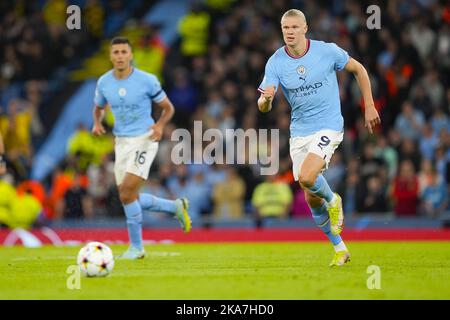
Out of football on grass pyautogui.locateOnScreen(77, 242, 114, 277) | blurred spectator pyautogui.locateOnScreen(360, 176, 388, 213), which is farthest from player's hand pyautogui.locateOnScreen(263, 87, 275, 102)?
blurred spectator pyautogui.locateOnScreen(360, 176, 388, 213)

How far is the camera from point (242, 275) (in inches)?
416

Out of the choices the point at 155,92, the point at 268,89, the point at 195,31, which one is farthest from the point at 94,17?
the point at 268,89

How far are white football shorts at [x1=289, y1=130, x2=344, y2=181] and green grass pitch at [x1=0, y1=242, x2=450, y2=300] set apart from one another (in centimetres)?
121

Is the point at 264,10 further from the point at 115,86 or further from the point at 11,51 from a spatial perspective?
the point at 115,86

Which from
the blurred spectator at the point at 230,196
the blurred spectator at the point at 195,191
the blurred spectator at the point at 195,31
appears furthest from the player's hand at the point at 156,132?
the blurred spectator at the point at 195,31

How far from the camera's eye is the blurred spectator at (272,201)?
19.2 metres

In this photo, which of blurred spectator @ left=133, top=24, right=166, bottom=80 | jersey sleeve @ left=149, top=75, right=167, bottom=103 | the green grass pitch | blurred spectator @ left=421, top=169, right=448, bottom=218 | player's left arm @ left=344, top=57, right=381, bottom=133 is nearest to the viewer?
the green grass pitch

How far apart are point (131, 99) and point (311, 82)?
9.40 feet

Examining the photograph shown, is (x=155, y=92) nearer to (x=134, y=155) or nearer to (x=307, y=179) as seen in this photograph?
(x=134, y=155)

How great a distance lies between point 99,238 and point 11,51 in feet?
27.3

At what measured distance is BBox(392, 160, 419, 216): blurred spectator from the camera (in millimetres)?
18766

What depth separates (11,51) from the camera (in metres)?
24.5

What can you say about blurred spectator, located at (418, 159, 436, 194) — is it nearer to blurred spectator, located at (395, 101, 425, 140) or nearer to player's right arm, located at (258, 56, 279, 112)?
blurred spectator, located at (395, 101, 425, 140)

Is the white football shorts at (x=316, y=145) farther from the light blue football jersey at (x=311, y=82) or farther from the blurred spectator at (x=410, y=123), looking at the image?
the blurred spectator at (x=410, y=123)
